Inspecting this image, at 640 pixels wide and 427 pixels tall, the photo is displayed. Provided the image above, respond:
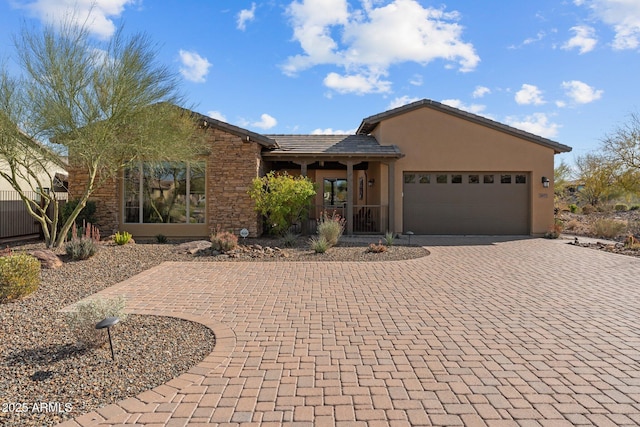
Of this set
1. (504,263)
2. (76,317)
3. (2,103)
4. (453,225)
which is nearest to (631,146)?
(453,225)

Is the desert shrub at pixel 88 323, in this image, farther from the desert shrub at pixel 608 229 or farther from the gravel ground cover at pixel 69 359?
the desert shrub at pixel 608 229

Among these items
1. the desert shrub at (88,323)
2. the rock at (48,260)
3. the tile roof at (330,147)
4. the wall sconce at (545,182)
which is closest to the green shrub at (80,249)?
the rock at (48,260)

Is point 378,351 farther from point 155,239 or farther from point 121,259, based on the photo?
point 155,239

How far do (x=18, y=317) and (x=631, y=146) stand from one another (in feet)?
76.5

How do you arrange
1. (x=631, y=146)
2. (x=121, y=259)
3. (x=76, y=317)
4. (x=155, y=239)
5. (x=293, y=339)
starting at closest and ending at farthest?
(x=76, y=317)
(x=293, y=339)
(x=121, y=259)
(x=155, y=239)
(x=631, y=146)

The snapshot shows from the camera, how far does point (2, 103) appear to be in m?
8.75

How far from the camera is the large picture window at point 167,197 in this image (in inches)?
530

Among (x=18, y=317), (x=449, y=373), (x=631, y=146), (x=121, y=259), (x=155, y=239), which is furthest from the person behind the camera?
(x=631, y=146)

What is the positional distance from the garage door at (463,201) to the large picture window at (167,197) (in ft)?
27.1

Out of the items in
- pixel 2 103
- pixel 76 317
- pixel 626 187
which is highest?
pixel 2 103

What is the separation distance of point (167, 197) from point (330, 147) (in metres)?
6.50

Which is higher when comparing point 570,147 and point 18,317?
point 570,147

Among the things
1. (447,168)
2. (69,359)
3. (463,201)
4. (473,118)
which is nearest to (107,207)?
(69,359)

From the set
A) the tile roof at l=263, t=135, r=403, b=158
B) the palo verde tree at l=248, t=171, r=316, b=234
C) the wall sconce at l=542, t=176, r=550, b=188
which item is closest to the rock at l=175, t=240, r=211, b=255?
the palo verde tree at l=248, t=171, r=316, b=234
